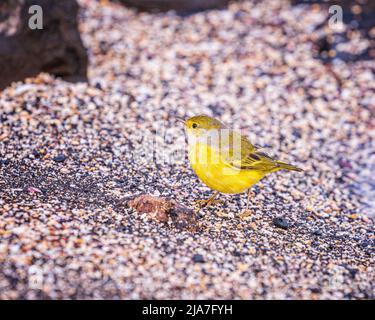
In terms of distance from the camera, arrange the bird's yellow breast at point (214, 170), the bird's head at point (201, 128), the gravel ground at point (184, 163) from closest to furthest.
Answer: the gravel ground at point (184, 163), the bird's yellow breast at point (214, 170), the bird's head at point (201, 128)

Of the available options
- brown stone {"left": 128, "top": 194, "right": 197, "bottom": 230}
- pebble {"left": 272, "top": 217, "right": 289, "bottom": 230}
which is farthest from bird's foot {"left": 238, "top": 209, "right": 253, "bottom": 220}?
brown stone {"left": 128, "top": 194, "right": 197, "bottom": 230}

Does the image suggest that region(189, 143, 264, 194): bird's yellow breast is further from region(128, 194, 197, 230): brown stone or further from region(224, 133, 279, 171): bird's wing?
region(128, 194, 197, 230): brown stone

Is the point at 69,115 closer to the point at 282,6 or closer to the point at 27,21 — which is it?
the point at 27,21

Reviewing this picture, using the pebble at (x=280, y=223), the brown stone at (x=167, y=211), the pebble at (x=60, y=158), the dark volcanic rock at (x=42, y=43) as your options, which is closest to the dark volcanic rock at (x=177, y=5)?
the dark volcanic rock at (x=42, y=43)

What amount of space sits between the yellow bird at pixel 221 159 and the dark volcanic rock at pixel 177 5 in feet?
15.6

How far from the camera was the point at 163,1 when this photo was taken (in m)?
8.84

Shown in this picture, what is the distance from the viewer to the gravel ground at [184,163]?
3.65m

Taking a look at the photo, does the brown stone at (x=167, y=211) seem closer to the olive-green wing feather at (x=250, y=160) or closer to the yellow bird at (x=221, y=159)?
the yellow bird at (x=221, y=159)

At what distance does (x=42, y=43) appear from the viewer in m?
6.31

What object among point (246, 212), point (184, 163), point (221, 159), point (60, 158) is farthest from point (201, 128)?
point (60, 158)

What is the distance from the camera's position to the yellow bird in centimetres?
438

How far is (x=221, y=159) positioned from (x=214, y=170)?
0.31ft

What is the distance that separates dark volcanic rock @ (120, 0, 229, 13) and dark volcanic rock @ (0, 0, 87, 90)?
2.51 meters

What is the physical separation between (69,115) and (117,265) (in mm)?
2680
